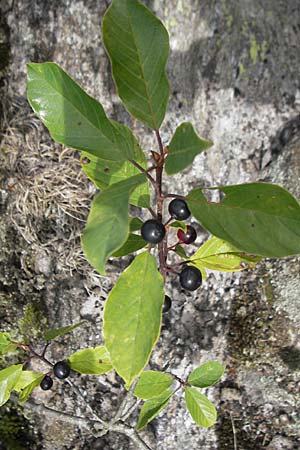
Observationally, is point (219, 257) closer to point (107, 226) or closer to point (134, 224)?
point (134, 224)

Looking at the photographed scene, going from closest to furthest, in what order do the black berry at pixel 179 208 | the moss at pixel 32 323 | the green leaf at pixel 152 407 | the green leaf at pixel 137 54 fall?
the green leaf at pixel 137 54 < the black berry at pixel 179 208 < the green leaf at pixel 152 407 < the moss at pixel 32 323

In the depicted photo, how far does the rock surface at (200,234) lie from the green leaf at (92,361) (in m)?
0.26

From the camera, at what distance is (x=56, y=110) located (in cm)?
85

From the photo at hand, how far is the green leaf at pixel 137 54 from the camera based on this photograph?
0.78 metres

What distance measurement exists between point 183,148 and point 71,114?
217mm

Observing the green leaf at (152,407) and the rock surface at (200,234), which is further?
the rock surface at (200,234)

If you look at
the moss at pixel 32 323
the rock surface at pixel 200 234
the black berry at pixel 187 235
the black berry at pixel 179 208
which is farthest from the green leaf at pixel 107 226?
the moss at pixel 32 323

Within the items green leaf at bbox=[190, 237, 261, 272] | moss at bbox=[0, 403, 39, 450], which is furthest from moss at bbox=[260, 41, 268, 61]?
moss at bbox=[0, 403, 39, 450]

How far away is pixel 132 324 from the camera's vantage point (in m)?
0.83

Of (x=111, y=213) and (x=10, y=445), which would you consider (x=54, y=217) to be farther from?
(x=111, y=213)

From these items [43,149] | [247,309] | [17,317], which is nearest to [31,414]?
[17,317]

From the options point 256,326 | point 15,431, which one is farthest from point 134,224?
point 15,431

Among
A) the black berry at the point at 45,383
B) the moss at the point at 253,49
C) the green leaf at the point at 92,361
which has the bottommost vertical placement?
the black berry at the point at 45,383

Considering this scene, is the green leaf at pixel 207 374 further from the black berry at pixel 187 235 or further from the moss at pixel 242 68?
the moss at pixel 242 68
